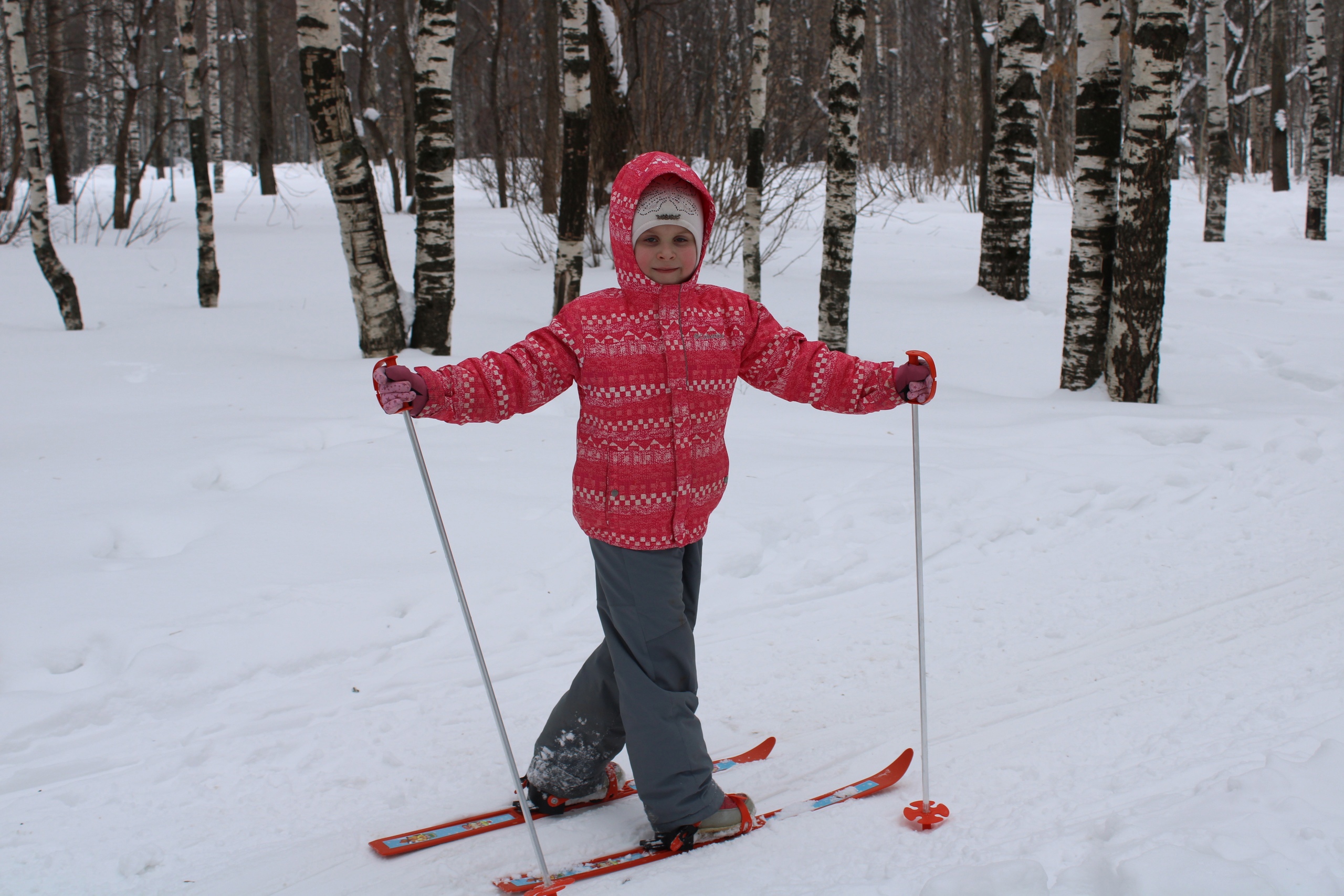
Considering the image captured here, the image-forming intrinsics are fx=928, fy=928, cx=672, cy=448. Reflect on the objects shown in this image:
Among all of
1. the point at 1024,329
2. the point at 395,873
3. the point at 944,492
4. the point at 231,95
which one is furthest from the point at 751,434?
the point at 231,95

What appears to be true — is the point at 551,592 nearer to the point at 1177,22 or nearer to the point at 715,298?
the point at 715,298

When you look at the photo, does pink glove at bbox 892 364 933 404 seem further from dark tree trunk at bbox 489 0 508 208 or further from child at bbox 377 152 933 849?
dark tree trunk at bbox 489 0 508 208

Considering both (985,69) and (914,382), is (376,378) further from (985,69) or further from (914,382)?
(985,69)

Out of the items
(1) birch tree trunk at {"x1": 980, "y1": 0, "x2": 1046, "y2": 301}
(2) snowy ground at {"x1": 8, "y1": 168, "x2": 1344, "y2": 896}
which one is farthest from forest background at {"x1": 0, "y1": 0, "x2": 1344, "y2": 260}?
(2) snowy ground at {"x1": 8, "y1": 168, "x2": 1344, "y2": 896}

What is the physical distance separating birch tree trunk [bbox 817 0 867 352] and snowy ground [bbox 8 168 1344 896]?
120cm

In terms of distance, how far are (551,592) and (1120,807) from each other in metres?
2.26

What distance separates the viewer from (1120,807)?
2.27 metres

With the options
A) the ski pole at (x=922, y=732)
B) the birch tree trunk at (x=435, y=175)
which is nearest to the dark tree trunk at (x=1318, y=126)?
the birch tree trunk at (x=435, y=175)

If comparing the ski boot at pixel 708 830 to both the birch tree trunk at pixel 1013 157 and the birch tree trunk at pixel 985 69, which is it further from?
the birch tree trunk at pixel 985 69

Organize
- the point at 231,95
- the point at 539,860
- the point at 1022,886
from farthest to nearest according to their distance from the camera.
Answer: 1. the point at 231,95
2. the point at 539,860
3. the point at 1022,886

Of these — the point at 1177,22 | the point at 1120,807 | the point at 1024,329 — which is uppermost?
the point at 1177,22

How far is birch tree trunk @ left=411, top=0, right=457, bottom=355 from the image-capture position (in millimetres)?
6543

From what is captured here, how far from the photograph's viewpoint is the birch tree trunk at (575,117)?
6977 mm

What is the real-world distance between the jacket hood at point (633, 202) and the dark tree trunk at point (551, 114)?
1129 cm
